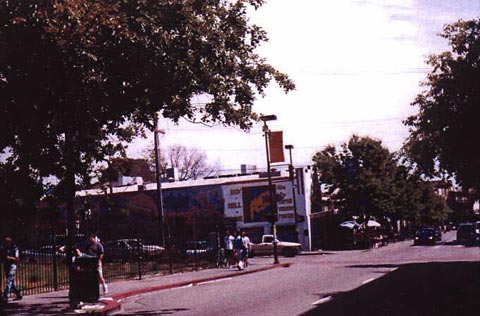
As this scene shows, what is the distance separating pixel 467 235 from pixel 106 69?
5049 cm

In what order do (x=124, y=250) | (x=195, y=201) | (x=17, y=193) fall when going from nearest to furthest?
(x=17, y=193) < (x=124, y=250) < (x=195, y=201)

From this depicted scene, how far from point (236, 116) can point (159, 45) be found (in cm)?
371

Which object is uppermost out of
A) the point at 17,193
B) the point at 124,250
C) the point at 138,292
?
the point at 17,193

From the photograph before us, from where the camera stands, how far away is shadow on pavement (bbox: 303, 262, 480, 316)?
40.4 feet

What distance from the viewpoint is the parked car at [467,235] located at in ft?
183

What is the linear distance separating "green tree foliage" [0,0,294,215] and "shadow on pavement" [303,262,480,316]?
5418 mm

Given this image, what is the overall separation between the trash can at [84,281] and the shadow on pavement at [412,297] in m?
5.72

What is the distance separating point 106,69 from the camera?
12.4 meters

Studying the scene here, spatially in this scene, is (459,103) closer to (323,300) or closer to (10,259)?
(323,300)

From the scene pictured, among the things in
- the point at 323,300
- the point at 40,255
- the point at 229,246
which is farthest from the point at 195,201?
the point at 323,300

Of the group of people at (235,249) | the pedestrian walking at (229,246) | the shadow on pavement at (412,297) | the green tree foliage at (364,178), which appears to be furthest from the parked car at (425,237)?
the shadow on pavement at (412,297)

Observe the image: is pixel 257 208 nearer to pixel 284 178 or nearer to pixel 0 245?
pixel 284 178

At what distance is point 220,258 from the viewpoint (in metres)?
34.7

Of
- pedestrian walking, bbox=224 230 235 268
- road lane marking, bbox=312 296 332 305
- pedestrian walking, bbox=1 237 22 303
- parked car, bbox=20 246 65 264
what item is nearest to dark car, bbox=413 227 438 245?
pedestrian walking, bbox=224 230 235 268
